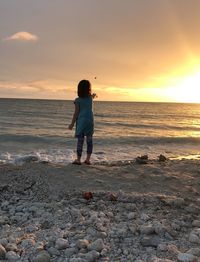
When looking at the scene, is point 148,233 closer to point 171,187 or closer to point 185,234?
point 185,234

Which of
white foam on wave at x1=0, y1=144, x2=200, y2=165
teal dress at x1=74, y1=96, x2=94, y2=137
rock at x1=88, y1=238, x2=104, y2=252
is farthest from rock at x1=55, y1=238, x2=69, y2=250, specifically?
white foam on wave at x1=0, y1=144, x2=200, y2=165

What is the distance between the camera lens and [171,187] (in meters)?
9.03

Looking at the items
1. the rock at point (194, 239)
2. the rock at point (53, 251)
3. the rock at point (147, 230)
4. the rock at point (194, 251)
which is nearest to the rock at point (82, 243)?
the rock at point (53, 251)

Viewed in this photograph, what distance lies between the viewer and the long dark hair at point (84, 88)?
10.2m

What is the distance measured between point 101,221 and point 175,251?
1.42 m

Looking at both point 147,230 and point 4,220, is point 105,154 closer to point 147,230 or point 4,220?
point 4,220

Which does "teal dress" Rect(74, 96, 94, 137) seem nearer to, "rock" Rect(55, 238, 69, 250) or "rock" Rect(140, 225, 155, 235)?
"rock" Rect(140, 225, 155, 235)

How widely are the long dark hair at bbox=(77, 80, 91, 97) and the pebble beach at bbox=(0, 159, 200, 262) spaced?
1.70m

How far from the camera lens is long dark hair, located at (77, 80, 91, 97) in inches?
402

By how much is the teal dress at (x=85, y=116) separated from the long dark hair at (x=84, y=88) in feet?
0.36

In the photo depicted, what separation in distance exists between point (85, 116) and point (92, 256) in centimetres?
542

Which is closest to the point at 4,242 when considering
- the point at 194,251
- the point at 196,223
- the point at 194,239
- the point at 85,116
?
the point at 194,251

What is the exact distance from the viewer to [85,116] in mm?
10461

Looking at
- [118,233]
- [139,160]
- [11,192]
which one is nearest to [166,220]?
[118,233]
